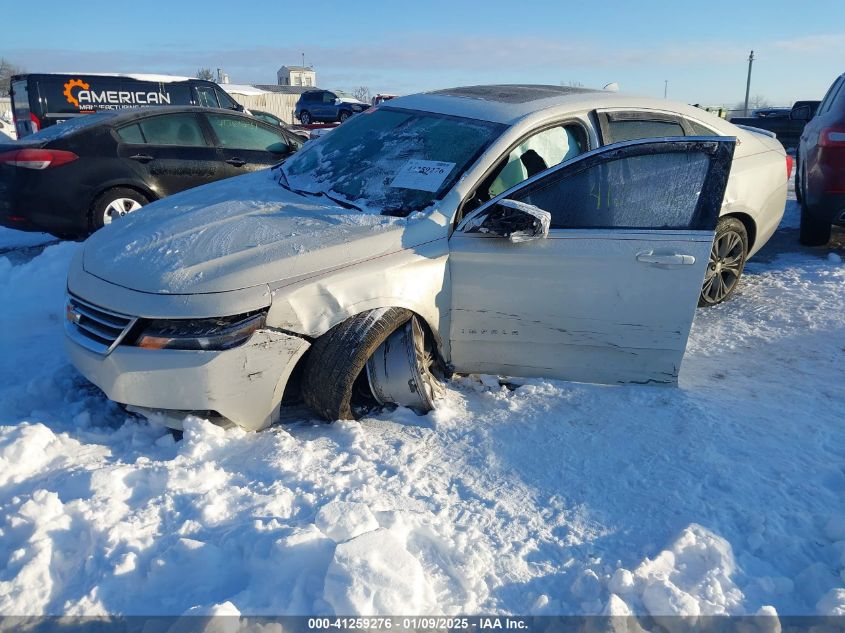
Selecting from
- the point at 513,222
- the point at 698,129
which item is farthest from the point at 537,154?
the point at 698,129

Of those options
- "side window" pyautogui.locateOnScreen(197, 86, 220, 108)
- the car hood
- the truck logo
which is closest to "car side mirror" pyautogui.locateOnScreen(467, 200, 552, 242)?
the car hood

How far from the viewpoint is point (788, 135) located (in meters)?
15.5

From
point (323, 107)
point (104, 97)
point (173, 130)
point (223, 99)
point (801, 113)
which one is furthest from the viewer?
point (323, 107)

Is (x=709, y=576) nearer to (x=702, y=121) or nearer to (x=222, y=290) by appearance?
(x=222, y=290)

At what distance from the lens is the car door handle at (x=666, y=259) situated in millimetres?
3266

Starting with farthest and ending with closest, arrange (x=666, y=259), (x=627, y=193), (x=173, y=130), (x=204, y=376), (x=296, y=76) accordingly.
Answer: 1. (x=296, y=76)
2. (x=173, y=130)
3. (x=627, y=193)
4. (x=666, y=259)
5. (x=204, y=376)

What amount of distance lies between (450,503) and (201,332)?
51.1 inches

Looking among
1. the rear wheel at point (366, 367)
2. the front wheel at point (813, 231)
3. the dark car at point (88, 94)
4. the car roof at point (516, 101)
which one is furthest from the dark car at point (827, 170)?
the dark car at point (88, 94)

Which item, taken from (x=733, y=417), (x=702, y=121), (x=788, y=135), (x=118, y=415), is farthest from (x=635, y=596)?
(x=788, y=135)

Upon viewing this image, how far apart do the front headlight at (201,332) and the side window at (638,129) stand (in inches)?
98.1

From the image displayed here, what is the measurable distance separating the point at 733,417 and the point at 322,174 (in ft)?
8.96

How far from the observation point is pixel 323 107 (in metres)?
30.8

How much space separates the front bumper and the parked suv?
96.0ft

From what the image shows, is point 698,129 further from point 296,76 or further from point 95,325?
point 296,76
